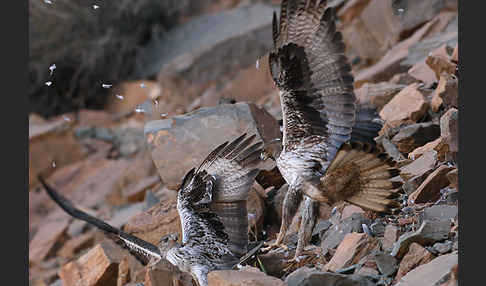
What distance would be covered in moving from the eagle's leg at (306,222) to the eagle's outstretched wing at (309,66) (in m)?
0.33

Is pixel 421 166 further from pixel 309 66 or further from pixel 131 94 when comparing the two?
pixel 131 94

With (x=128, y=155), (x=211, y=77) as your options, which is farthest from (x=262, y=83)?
(x=128, y=155)

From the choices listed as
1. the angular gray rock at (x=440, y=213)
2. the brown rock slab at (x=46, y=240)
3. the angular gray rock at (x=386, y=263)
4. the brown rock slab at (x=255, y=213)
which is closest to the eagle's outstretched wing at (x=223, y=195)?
the brown rock slab at (x=255, y=213)

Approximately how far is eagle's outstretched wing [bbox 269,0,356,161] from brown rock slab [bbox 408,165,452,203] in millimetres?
749

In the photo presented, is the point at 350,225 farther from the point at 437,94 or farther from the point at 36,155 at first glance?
the point at 36,155

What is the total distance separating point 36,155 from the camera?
10.8 metres

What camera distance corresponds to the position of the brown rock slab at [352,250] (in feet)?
13.3

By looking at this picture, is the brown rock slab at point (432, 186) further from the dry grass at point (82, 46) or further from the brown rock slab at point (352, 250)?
the dry grass at point (82, 46)

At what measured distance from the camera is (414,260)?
3783 mm

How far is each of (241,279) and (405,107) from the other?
3.08 m

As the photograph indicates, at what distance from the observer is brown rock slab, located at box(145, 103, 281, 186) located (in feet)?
18.8

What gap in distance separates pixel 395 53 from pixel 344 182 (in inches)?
168

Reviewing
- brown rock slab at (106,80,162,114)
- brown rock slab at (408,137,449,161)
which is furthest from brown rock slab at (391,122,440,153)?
brown rock slab at (106,80,162,114)

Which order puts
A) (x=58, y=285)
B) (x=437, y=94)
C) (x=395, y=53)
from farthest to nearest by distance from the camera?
(x=395, y=53) < (x=58, y=285) < (x=437, y=94)
